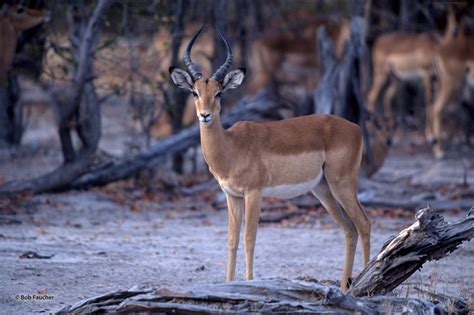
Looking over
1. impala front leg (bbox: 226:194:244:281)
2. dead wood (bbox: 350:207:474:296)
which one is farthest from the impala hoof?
dead wood (bbox: 350:207:474:296)

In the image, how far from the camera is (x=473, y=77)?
53.8 ft

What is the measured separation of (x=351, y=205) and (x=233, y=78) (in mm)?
1519

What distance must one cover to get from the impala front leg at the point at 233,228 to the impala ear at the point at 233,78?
0.97m

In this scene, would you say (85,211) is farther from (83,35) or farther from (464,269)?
(464,269)

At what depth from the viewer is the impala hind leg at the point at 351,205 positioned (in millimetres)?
7137

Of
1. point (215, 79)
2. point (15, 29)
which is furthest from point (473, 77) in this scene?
point (215, 79)

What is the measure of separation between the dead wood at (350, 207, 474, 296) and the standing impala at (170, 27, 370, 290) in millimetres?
1105

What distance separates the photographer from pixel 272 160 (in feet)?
23.4

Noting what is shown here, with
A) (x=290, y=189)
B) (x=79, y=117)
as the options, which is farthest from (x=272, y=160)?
(x=79, y=117)

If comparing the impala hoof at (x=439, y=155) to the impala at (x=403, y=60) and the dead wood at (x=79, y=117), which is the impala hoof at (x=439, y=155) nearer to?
the impala at (x=403, y=60)

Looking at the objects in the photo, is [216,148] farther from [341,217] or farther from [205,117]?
[341,217]

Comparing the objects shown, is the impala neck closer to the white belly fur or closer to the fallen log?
the white belly fur

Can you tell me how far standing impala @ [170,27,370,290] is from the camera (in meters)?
6.87

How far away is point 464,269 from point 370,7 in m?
9.04
